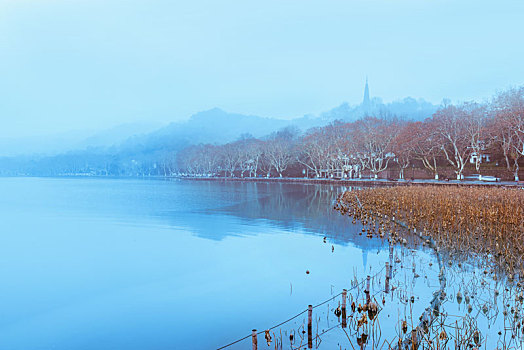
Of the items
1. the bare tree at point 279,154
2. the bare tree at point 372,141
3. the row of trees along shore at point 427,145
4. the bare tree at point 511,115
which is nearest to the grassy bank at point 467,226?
the bare tree at point 511,115

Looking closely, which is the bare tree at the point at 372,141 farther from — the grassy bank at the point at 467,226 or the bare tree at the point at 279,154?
the grassy bank at the point at 467,226

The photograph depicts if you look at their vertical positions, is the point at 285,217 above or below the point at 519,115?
below

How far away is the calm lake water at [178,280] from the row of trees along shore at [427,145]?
35257 mm

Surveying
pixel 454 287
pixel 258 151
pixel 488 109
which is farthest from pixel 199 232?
pixel 258 151

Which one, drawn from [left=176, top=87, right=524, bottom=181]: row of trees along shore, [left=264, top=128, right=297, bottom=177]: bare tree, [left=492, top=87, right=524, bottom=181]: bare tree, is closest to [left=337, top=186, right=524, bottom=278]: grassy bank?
[left=492, top=87, right=524, bottom=181]: bare tree

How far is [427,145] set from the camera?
54188mm

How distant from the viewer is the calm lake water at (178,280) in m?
7.59

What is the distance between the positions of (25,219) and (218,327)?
23871mm

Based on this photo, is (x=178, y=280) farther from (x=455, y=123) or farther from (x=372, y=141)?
(x=372, y=141)

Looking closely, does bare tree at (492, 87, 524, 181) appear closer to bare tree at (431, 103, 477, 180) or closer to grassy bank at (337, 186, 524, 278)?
bare tree at (431, 103, 477, 180)

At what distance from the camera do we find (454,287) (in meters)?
8.87

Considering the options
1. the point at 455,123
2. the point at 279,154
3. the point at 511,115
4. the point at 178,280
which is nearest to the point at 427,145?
the point at 455,123

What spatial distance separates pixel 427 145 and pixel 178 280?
168ft

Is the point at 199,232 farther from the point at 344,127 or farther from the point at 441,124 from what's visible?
the point at 344,127
